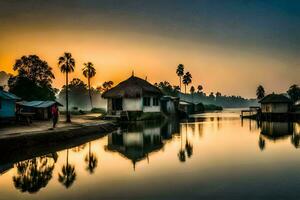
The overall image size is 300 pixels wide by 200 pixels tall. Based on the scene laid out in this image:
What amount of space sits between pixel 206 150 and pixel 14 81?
57369 millimetres

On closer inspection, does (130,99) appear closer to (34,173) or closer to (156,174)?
(34,173)

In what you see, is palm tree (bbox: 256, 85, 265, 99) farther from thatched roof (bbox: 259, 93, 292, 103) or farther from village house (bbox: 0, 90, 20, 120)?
village house (bbox: 0, 90, 20, 120)

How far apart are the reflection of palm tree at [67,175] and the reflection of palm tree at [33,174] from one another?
58 cm

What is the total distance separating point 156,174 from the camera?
14.5 metres

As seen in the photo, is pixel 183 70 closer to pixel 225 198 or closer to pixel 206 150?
pixel 206 150

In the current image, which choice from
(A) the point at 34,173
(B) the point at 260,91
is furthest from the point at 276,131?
(B) the point at 260,91

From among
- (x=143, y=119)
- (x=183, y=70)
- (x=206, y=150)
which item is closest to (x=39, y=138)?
(x=206, y=150)

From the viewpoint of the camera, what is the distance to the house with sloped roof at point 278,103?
5778 centimetres

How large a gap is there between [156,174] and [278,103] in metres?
50.9

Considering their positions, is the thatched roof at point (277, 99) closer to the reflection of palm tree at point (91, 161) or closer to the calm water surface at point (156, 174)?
the calm water surface at point (156, 174)

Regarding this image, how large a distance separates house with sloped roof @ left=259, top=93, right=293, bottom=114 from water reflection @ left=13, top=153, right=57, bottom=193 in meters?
50.0

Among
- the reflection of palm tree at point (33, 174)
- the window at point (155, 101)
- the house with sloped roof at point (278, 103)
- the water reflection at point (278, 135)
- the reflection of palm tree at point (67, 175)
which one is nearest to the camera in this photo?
the reflection of palm tree at point (33, 174)

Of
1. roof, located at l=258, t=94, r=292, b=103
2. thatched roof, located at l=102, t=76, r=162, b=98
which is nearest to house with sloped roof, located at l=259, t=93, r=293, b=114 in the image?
roof, located at l=258, t=94, r=292, b=103

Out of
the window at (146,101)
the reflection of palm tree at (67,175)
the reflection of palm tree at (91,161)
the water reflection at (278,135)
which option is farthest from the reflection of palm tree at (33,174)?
the window at (146,101)
